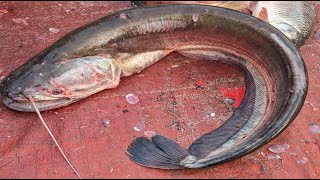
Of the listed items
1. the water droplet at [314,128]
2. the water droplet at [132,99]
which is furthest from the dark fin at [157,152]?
the water droplet at [314,128]

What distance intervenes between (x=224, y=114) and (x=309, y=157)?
614 millimetres

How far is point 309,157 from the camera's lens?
3.13 m

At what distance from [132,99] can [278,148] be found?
1.05 m

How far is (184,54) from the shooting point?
3.91 m

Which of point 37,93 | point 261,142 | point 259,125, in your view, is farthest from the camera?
point 37,93

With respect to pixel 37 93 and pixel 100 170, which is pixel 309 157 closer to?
pixel 100 170

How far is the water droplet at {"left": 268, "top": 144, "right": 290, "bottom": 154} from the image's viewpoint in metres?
3.16

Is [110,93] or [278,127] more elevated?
[278,127]

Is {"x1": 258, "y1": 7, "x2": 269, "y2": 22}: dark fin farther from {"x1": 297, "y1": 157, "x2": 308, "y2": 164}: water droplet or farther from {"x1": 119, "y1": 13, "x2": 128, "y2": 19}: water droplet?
{"x1": 297, "y1": 157, "x2": 308, "y2": 164}: water droplet

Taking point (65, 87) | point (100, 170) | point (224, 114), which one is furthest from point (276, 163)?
point (65, 87)

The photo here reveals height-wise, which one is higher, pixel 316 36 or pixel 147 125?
pixel 316 36

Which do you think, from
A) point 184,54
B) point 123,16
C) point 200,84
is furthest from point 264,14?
point 123,16

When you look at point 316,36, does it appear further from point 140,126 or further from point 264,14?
point 140,126

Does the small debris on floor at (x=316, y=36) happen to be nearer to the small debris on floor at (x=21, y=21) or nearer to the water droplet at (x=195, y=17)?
the water droplet at (x=195, y=17)
